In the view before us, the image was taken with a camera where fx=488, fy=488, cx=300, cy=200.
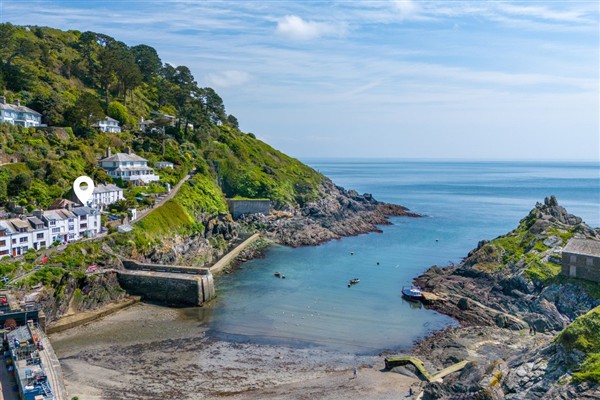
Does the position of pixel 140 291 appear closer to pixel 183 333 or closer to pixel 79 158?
pixel 183 333

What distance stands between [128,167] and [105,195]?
10814 millimetres

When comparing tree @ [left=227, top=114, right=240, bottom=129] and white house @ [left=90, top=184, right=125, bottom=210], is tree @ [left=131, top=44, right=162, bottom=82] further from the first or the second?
white house @ [left=90, top=184, right=125, bottom=210]

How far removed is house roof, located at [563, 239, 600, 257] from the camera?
4609cm

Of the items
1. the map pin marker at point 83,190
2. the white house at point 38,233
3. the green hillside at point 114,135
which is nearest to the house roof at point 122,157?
the green hillside at point 114,135

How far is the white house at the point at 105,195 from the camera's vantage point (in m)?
65.7

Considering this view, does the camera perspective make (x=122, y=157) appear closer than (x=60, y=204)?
No

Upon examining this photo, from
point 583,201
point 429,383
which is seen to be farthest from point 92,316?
point 583,201

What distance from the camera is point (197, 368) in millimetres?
36875

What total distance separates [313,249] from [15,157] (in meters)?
44.8

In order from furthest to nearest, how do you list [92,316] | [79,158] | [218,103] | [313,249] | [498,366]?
1. [218,103]
2. [313,249]
3. [79,158]
4. [92,316]
5. [498,366]

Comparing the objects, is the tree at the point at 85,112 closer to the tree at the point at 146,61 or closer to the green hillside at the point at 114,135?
the green hillside at the point at 114,135

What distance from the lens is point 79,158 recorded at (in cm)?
7381

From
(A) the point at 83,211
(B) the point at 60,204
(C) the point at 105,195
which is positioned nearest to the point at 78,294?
(A) the point at 83,211

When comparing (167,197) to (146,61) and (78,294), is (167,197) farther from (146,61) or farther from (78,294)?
(146,61)
